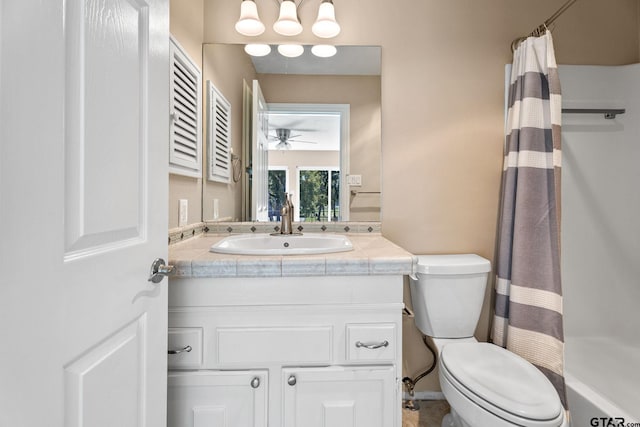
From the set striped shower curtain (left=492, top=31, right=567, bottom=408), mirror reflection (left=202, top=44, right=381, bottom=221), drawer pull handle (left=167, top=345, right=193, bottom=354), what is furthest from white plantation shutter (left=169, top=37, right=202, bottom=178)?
striped shower curtain (left=492, top=31, right=567, bottom=408)

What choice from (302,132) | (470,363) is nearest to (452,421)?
(470,363)

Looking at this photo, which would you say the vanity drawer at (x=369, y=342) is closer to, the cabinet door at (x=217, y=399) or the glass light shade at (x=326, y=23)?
the cabinet door at (x=217, y=399)

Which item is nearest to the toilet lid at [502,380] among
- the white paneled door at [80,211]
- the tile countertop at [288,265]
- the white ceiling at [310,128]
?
the tile countertop at [288,265]

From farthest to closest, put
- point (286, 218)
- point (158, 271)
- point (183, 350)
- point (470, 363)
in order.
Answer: point (286, 218), point (470, 363), point (183, 350), point (158, 271)

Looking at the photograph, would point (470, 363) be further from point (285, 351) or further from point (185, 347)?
point (185, 347)

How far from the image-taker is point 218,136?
168cm

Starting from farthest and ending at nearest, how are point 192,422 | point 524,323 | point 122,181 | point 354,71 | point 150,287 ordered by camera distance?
point 354,71, point 524,323, point 192,422, point 150,287, point 122,181

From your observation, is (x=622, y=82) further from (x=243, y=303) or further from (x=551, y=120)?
(x=243, y=303)

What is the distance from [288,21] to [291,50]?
0.13 m

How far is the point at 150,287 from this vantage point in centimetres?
83

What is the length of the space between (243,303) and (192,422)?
43cm

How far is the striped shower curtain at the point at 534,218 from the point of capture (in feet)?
4.77

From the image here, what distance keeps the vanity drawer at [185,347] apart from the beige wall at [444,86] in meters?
1.11

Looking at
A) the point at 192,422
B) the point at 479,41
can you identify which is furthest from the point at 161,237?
the point at 479,41
